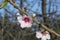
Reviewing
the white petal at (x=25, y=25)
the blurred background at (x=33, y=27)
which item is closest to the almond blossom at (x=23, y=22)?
Result: the white petal at (x=25, y=25)

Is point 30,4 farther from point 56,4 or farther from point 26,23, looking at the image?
point 26,23

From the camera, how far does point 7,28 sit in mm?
3201

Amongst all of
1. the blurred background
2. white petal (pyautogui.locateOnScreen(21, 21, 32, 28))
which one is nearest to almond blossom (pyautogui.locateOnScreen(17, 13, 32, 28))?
white petal (pyautogui.locateOnScreen(21, 21, 32, 28))

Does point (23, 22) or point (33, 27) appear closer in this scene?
point (23, 22)

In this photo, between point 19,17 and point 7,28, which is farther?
point 7,28

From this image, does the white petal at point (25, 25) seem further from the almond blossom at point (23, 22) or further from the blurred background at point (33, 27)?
the blurred background at point (33, 27)

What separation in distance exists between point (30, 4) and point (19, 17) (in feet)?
6.89

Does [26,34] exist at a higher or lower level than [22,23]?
lower

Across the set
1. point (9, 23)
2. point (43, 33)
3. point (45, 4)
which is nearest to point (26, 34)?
point (9, 23)

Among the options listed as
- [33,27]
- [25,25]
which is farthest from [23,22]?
[33,27]

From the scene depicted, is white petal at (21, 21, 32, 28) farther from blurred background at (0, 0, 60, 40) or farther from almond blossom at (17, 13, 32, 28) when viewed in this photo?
blurred background at (0, 0, 60, 40)

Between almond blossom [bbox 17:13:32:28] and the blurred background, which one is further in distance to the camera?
the blurred background

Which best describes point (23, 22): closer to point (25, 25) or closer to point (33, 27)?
point (25, 25)

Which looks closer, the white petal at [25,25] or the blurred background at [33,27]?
the white petal at [25,25]
